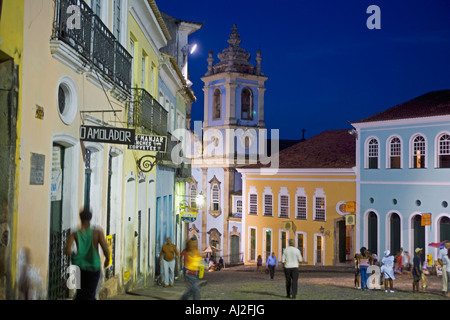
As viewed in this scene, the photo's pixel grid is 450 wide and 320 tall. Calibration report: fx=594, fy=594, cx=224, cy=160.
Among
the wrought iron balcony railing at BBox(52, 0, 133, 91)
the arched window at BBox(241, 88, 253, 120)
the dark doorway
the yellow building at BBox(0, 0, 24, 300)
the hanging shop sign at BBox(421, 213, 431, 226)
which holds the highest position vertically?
the arched window at BBox(241, 88, 253, 120)

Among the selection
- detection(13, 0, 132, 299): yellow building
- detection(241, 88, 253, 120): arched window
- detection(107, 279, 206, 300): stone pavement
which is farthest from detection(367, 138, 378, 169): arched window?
detection(241, 88, 253, 120): arched window

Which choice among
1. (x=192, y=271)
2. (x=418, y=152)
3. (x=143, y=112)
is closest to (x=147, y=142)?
(x=143, y=112)

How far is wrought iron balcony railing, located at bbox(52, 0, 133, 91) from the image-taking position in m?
7.98

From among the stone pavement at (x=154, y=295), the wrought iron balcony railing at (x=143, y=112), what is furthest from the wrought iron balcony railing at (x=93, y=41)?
the stone pavement at (x=154, y=295)

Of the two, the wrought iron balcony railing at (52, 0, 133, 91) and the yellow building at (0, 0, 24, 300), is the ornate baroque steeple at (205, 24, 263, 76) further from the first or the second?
the yellow building at (0, 0, 24, 300)

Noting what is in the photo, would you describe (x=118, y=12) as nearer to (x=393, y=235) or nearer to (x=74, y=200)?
(x=74, y=200)

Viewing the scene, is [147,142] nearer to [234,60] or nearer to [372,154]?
[372,154]

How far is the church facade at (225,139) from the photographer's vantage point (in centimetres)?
4728

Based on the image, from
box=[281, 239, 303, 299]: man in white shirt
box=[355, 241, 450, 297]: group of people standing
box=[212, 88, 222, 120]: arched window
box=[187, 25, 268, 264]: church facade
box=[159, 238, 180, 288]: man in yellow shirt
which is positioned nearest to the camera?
box=[281, 239, 303, 299]: man in white shirt

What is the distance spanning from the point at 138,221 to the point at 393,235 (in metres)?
17.6

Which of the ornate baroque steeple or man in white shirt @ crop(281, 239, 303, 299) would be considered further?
the ornate baroque steeple

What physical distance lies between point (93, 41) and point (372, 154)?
22776 mm

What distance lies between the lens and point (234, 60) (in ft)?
162

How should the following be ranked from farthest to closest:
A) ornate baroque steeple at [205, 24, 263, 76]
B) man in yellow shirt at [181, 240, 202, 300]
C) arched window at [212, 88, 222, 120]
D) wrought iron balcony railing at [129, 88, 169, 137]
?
arched window at [212, 88, 222, 120]
ornate baroque steeple at [205, 24, 263, 76]
wrought iron balcony railing at [129, 88, 169, 137]
man in yellow shirt at [181, 240, 202, 300]
